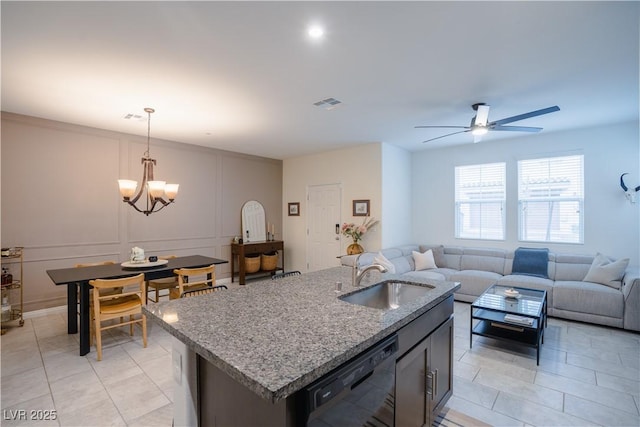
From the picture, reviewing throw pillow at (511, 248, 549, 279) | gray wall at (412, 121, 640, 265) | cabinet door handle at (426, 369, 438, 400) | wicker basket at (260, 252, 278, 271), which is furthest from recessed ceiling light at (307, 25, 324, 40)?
wicker basket at (260, 252, 278, 271)

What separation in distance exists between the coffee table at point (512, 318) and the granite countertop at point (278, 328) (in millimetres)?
1402

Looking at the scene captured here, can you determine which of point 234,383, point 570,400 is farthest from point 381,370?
point 570,400

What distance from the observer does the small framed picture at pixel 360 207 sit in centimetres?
565

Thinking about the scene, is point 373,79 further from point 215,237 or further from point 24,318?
point 24,318

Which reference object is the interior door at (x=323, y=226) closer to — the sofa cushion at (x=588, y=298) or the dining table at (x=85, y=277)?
the dining table at (x=85, y=277)

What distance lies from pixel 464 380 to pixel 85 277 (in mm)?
3790

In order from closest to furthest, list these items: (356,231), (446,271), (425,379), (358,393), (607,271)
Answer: (358,393) < (425,379) < (607,271) < (446,271) < (356,231)

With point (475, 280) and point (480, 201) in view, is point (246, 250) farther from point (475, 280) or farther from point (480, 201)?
point (480, 201)

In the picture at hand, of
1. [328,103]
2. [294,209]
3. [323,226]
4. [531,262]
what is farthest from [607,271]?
[294,209]

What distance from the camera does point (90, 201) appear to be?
15.1ft

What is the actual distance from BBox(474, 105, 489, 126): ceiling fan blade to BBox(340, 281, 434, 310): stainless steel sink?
2.35 metres

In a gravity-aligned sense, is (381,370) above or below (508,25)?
below

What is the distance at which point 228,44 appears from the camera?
93.3 inches

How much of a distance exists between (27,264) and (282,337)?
15.4 feet
